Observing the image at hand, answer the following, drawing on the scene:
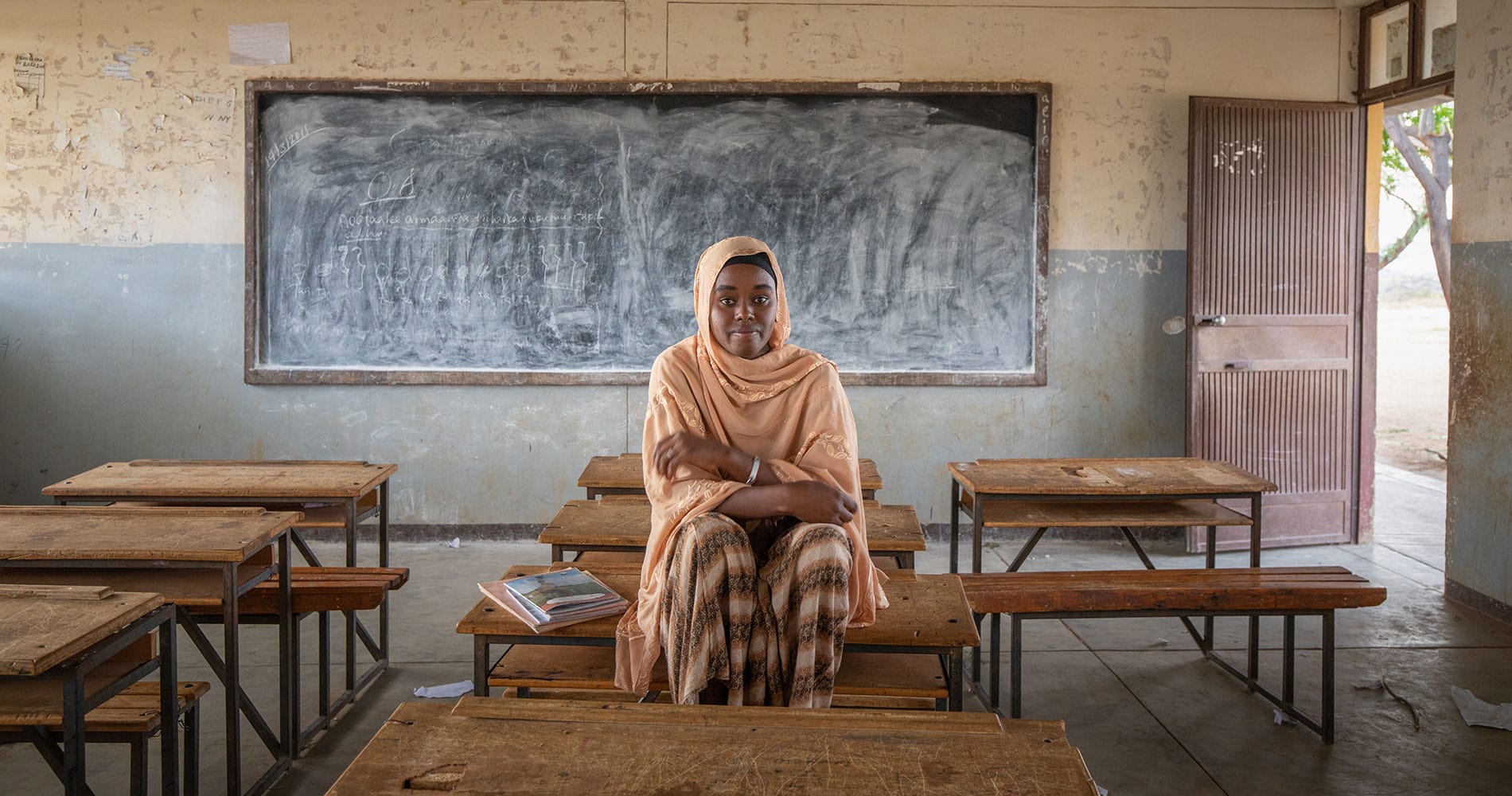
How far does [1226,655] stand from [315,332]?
4.32m

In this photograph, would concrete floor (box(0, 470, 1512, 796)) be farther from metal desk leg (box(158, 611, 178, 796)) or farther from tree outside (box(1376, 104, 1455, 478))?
tree outside (box(1376, 104, 1455, 478))

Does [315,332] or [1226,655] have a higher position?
[315,332]

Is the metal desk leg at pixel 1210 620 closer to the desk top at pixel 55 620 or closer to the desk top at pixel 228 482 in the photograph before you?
the desk top at pixel 228 482

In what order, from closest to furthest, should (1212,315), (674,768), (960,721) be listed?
(674,768) → (960,721) → (1212,315)

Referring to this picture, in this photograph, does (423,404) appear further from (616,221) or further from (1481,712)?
(1481,712)

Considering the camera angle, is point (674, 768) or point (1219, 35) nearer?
point (674, 768)

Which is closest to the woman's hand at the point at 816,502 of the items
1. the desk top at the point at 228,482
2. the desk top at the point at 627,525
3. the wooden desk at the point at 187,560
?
the desk top at the point at 627,525

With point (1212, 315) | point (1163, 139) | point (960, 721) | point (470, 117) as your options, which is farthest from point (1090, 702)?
point (470, 117)

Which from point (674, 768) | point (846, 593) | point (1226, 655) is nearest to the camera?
point (674, 768)

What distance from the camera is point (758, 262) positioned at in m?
2.46

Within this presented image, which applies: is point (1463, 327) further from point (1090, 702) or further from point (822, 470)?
point (822, 470)

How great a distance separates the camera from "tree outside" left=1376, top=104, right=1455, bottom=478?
895 cm

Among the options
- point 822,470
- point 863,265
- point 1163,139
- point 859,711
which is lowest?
point 859,711

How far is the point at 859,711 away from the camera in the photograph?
1.65m
